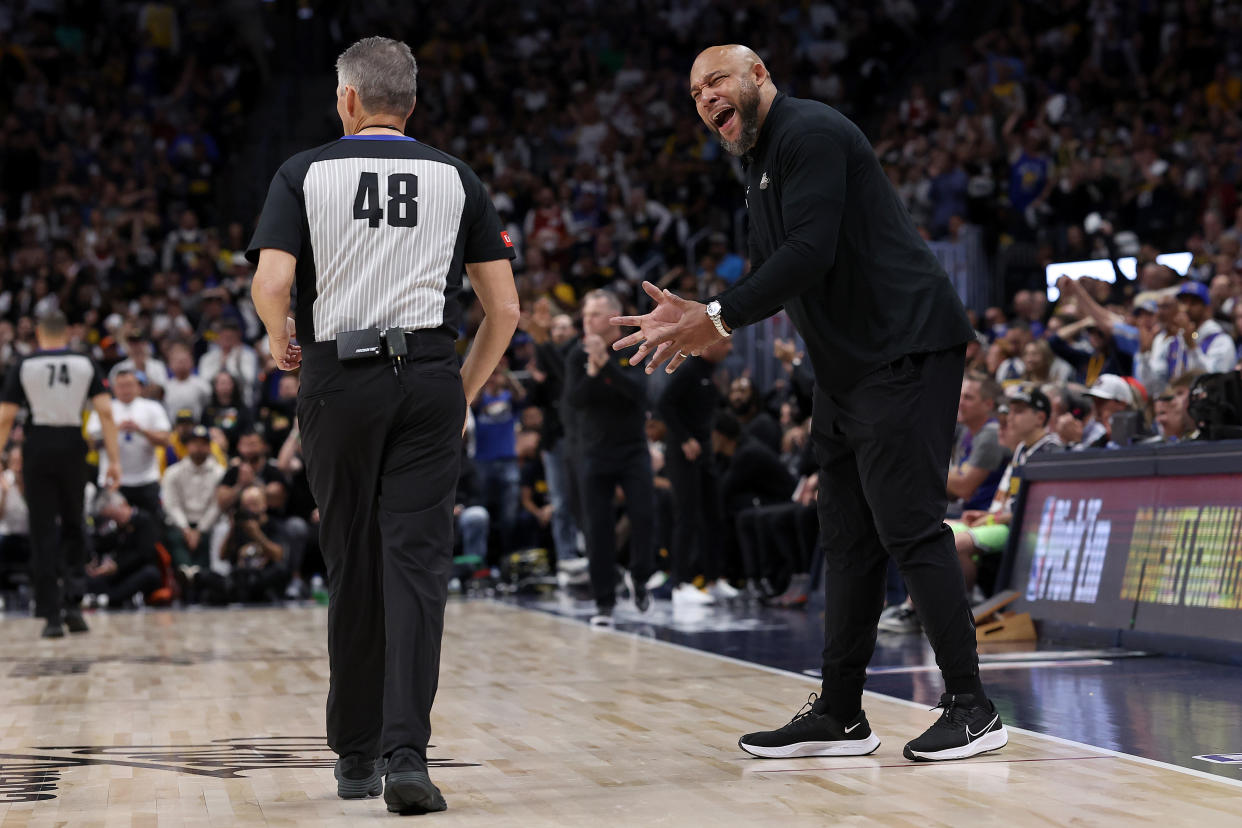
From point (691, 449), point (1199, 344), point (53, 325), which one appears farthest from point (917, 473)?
point (53, 325)

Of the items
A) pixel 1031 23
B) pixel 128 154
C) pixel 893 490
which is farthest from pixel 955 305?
pixel 128 154

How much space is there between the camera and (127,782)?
14.1 feet

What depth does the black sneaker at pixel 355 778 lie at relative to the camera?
398cm

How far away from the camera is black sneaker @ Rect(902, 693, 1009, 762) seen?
4324 mm

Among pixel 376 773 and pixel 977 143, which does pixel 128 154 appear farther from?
pixel 376 773

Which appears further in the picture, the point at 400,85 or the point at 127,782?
the point at 127,782

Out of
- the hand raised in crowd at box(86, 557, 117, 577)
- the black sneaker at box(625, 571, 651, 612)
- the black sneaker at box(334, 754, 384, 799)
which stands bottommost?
the hand raised in crowd at box(86, 557, 117, 577)

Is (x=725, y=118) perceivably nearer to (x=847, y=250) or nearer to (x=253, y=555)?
(x=847, y=250)

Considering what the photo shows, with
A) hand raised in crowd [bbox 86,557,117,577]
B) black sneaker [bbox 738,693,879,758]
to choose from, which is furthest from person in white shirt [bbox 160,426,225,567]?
black sneaker [bbox 738,693,879,758]

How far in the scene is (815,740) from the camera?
4520 millimetres

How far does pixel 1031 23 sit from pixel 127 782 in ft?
57.3

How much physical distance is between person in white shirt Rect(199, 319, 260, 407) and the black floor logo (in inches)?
401

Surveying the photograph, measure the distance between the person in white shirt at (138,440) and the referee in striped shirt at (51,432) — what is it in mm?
3021

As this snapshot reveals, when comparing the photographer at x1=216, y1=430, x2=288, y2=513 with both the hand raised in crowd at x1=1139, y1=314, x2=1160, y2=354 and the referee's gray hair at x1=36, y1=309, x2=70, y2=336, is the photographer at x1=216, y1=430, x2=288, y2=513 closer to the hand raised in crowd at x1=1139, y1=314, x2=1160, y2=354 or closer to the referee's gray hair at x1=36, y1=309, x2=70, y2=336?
the referee's gray hair at x1=36, y1=309, x2=70, y2=336
